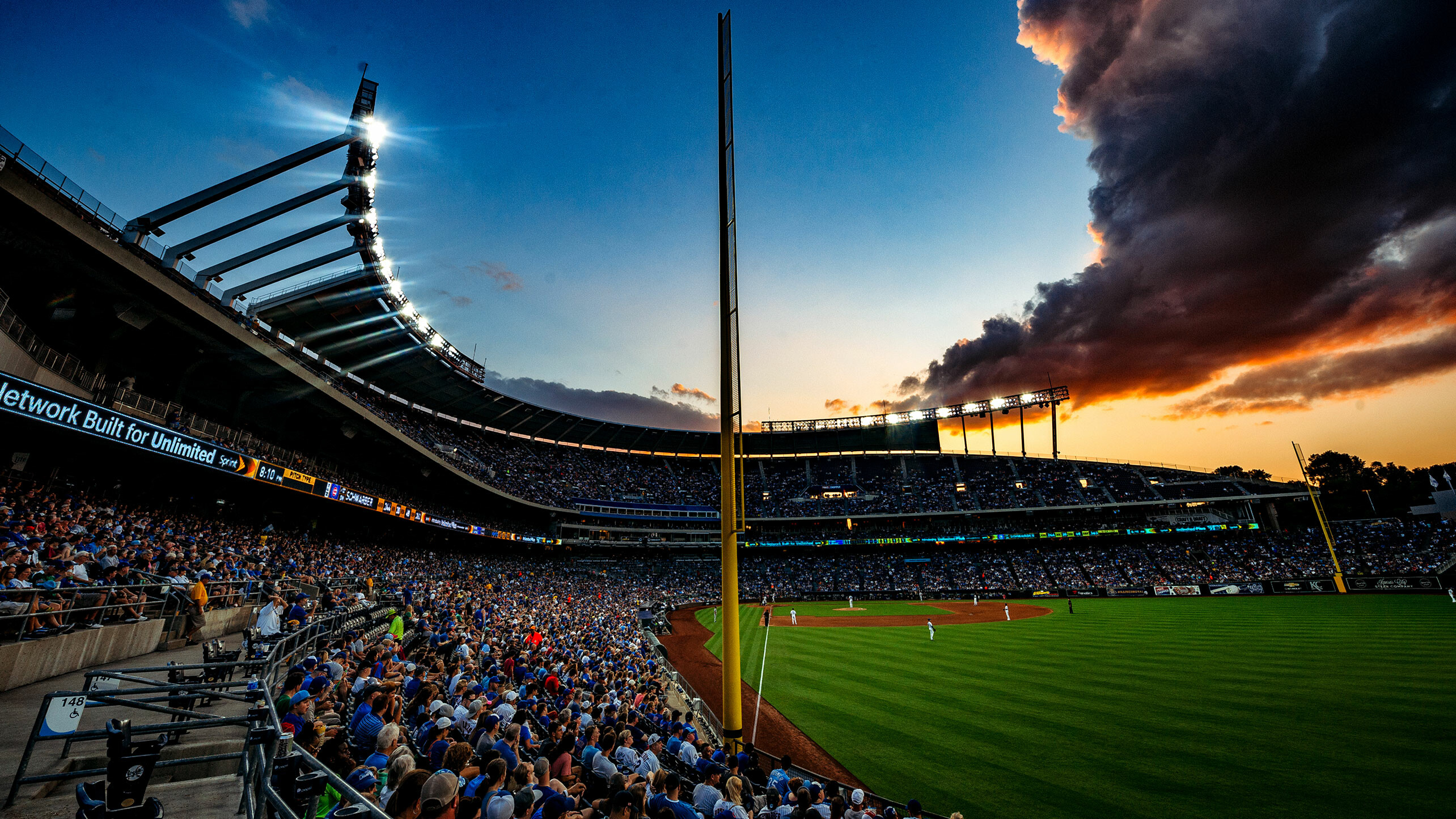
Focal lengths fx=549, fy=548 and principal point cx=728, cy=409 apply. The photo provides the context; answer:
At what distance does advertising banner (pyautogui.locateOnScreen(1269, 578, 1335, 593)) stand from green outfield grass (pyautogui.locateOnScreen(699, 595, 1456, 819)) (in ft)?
54.2

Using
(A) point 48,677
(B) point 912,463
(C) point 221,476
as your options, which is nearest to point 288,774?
(A) point 48,677

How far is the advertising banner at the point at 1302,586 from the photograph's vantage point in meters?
38.0

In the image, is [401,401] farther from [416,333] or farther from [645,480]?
[645,480]

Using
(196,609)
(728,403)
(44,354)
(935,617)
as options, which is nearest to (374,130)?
(44,354)

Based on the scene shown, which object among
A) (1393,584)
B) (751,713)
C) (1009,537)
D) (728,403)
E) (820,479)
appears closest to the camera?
(728,403)

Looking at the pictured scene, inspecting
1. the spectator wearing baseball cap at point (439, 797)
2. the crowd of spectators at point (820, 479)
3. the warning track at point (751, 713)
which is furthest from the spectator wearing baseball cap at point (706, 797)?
the crowd of spectators at point (820, 479)

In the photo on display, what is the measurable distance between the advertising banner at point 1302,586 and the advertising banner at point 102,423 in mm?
60769

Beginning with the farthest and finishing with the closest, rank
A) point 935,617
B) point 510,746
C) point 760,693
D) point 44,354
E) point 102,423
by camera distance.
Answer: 1. point 935,617
2. point 760,693
3. point 44,354
4. point 102,423
5. point 510,746

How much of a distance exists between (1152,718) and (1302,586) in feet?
134

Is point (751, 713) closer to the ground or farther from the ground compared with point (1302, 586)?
closer to the ground

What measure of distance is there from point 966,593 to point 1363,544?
29.6m

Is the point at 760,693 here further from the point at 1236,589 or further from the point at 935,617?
the point at 1236,589

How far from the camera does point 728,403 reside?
9492 mm

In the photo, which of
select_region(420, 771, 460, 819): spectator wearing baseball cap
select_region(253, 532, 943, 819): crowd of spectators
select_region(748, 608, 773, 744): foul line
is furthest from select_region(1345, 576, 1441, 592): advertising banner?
select_region(420, 771, 460, 819): spectator wearing baseball cap
